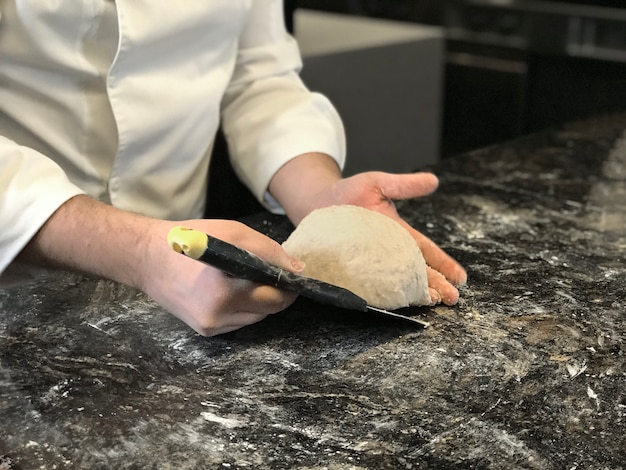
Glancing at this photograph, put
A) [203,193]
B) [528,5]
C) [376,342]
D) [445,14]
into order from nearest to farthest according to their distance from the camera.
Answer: [376,342] → [203,193] → [528,5] → [445,14]

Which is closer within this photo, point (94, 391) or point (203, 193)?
point (94, 391)

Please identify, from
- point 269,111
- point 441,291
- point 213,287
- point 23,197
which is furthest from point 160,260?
point 269,111

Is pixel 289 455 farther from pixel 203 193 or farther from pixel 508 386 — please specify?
pixel 203 193

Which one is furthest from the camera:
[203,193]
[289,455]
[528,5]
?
[528,5]

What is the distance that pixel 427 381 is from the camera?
0.68m

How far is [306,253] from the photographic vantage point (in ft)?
2.69

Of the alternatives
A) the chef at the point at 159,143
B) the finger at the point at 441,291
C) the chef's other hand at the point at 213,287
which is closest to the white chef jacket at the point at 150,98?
the chef at the point at 159,143

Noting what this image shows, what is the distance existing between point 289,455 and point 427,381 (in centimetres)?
16

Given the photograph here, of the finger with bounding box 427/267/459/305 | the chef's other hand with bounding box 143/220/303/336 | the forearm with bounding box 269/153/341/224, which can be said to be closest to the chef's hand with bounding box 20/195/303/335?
the chef's other hand with bounding box 143/220/303/336

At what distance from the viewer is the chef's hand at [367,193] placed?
86 cm

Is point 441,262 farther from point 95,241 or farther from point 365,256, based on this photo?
point 95,241

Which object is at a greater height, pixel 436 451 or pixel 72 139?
pixel 72 139

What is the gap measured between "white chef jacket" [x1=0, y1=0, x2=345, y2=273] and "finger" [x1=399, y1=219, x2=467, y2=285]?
0.25 metres

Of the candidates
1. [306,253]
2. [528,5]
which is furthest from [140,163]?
[528,5]
